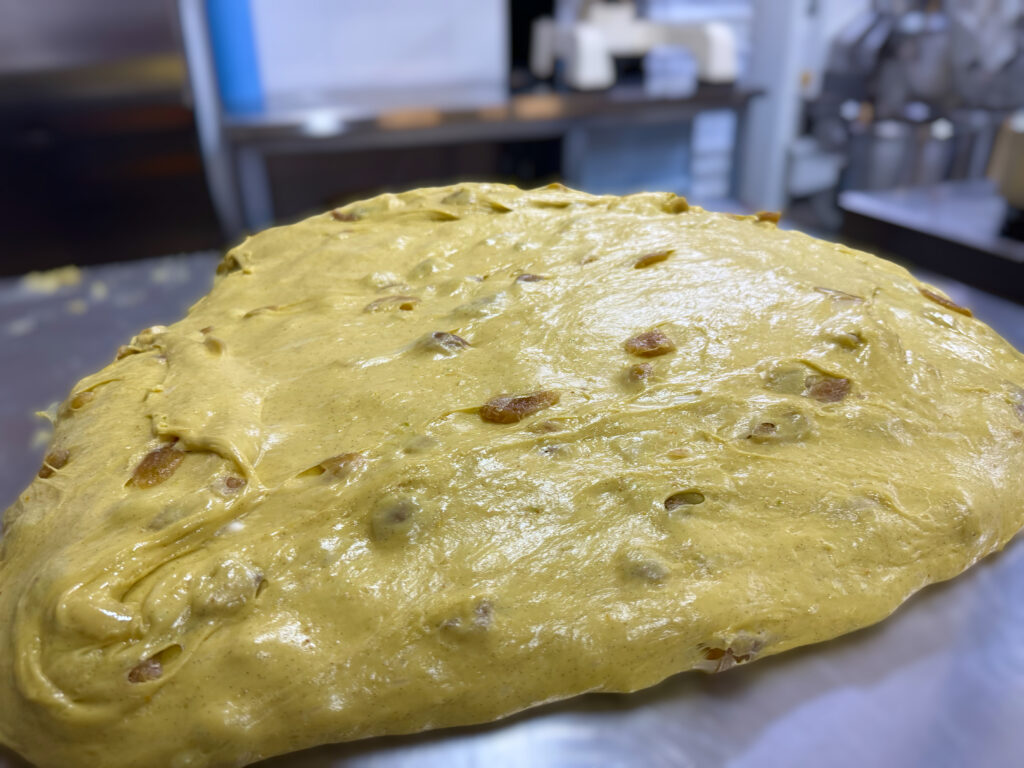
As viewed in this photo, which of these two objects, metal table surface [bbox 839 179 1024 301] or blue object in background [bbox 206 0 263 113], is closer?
metal table surface [bbox 839 179 1024 301]

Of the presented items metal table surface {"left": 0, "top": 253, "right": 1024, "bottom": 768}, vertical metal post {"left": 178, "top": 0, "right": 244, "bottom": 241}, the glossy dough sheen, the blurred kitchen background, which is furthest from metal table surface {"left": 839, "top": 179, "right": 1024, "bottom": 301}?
vertical metal post {"left": 178, "top": 0, "right": 244, "bottom": 241}

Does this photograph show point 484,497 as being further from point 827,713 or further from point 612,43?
point 612,43

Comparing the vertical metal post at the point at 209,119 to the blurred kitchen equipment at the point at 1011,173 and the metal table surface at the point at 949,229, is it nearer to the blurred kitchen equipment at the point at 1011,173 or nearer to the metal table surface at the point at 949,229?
the metal table surface at the point at 949,229

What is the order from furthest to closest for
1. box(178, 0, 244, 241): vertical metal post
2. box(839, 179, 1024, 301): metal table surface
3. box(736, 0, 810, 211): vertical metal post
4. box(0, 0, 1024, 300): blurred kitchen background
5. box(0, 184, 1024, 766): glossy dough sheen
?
box(736, 0, 810, 211): vertical metal post, box(178, 0, 244, 241): vertical metal post, box(0, 0, 1024, 300): blurred kitchen background, box(839, 179, 1024, 301): metal table surface, box(0, 184, 1024, 766): glossy dough sheen

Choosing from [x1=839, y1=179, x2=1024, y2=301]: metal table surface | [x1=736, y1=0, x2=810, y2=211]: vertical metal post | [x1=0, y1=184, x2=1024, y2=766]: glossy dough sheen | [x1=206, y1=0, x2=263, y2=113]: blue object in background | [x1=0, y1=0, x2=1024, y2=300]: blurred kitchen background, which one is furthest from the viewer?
[x1=736, y1=0, x2=810, y2=211]: vertical metal post

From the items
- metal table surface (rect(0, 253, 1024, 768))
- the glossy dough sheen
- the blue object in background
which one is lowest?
metal table surface (rect(0, 253, 1024, 768))

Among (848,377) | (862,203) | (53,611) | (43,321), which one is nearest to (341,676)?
(53,611)

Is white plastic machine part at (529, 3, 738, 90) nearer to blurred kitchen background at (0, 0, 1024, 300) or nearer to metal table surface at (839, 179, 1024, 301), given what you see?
blurred kitchen background at (0, 0, 1024, 300)

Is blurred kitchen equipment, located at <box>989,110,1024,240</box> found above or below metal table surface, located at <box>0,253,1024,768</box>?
above
